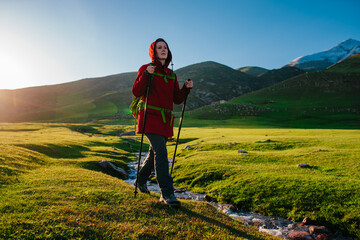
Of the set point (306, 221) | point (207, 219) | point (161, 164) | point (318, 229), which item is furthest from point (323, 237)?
point (161, 164)

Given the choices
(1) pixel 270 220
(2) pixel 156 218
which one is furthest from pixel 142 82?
(1) pixel 270 220

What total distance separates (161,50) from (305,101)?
518 feet

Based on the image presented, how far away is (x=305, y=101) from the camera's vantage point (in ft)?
457

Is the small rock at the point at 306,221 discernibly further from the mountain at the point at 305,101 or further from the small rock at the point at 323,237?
the mountain at the point at 305,101

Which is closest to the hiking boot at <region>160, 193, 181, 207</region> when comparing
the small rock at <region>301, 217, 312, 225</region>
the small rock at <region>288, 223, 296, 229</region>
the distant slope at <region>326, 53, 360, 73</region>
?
the small rock at <region>288, 223, 296, 229</region>

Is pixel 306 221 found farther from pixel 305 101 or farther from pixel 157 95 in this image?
pixel 305 101

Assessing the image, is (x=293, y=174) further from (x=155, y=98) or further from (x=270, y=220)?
(x=155, y=98)

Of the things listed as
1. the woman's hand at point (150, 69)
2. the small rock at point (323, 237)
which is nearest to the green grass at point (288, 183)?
the small rock at point (323, 237)

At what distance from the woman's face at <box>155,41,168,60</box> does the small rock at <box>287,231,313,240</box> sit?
8986 millimetres

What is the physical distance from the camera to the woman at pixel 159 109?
7313 millimetres

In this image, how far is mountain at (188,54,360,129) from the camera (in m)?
105

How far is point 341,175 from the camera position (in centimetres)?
1345

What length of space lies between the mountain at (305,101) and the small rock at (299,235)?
88131 mm

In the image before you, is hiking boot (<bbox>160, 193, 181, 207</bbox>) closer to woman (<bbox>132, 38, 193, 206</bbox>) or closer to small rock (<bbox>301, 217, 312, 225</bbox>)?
woman (<bbox>132, 38, 193, 206</bbox>)
